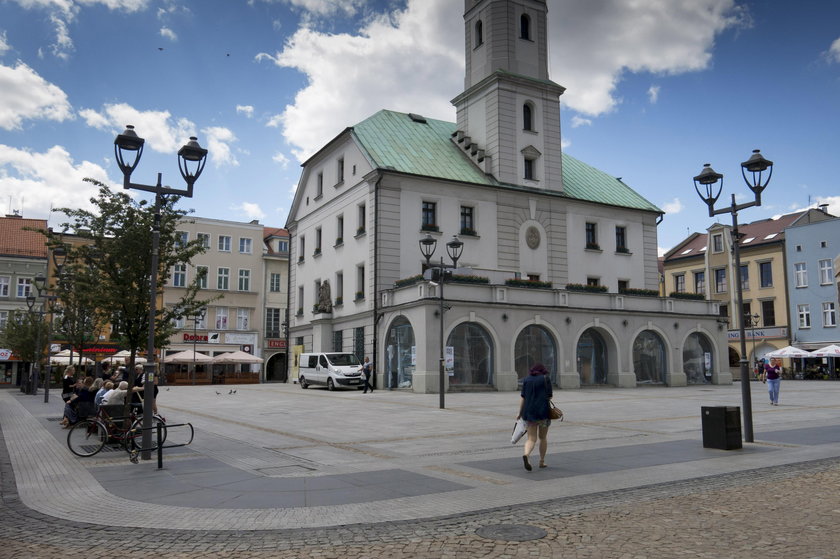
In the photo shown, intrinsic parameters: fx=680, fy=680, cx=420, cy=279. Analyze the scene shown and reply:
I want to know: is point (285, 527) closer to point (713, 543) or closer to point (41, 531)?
point (41, 531)

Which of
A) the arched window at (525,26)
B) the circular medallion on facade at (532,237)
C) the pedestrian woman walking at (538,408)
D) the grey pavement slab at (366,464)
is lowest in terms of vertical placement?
the grey pavement slab at (366,464)

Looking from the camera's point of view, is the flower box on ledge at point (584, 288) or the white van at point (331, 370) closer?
the white van at point (331, 370)

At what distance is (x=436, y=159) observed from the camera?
4228cm

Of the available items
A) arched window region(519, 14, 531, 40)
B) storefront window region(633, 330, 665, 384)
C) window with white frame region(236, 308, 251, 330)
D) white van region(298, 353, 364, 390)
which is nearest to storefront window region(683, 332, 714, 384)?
storefront window region(633, 330, 665, 384)

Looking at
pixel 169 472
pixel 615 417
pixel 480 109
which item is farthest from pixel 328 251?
pixel 169 472

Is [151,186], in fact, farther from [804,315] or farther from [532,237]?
[804,315]

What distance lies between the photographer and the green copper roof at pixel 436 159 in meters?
40.5

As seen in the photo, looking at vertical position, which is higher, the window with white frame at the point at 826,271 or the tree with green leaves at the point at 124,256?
the window with white frame at the point at 826,271

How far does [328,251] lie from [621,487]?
121ft

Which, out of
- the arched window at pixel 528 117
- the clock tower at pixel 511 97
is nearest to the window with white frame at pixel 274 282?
the clock tower at pixel 511 97

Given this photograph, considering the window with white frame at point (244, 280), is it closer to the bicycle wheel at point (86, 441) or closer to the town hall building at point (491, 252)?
the town hall building at point (491, 252)

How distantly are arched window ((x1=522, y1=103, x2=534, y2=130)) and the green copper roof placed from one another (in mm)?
4407

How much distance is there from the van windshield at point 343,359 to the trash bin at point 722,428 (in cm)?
2561

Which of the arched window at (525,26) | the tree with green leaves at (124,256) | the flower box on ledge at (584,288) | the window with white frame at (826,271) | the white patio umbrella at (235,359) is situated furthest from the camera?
the window with white frame at (826,271)
